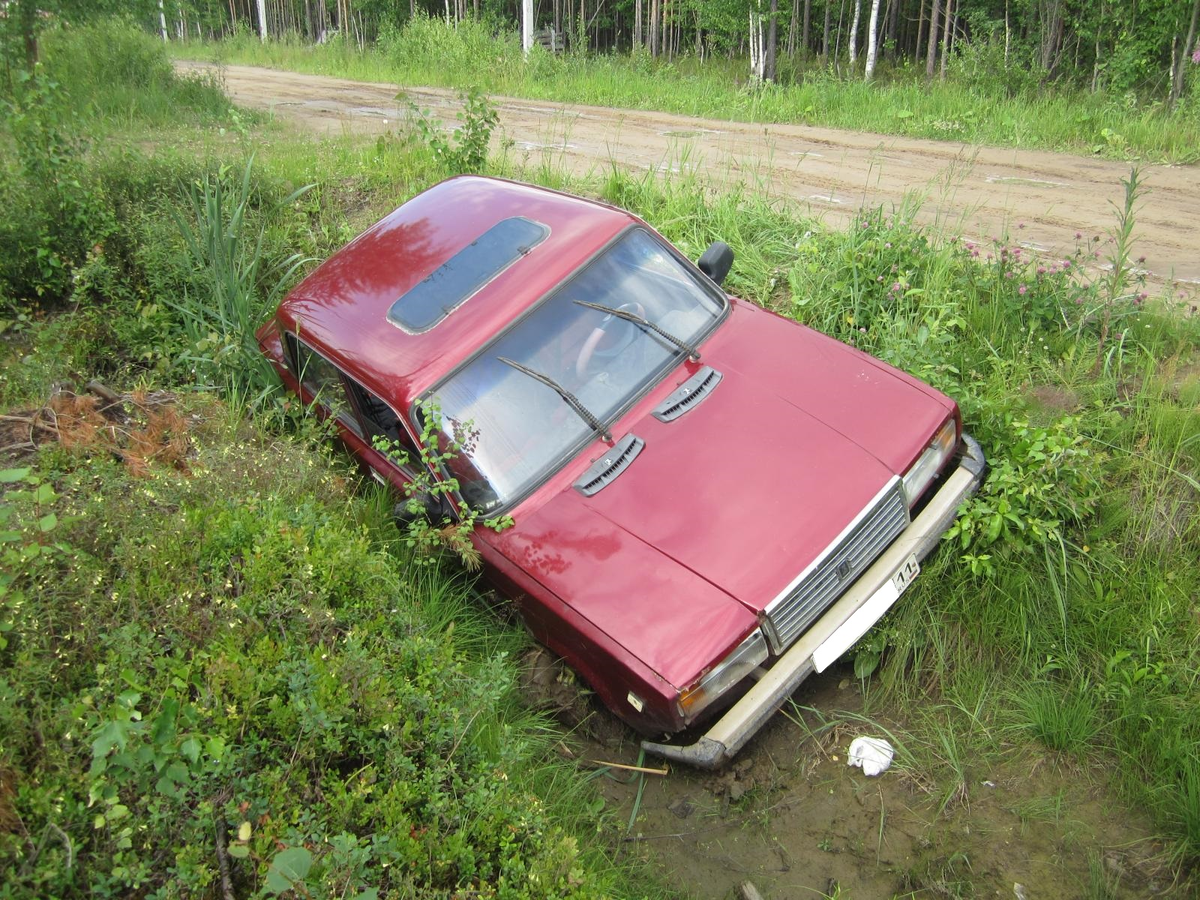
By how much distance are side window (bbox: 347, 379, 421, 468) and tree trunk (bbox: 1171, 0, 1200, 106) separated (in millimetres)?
10613

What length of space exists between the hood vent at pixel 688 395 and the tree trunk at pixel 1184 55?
9588 mm

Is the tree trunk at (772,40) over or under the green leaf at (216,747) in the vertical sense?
over

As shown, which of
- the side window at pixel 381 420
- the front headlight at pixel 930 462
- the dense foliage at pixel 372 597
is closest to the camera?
the dense foliage at pixel 372 597

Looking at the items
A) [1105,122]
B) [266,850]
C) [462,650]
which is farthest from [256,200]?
[1105,122]

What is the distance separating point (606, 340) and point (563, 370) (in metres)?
0.27

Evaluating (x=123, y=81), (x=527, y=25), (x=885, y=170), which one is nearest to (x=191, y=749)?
(x=885, y=170)

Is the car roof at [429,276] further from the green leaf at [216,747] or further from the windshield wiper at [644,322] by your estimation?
the green leaf at [216,747]

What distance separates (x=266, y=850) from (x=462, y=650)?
5.00 feet

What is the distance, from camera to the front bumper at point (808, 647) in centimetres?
307

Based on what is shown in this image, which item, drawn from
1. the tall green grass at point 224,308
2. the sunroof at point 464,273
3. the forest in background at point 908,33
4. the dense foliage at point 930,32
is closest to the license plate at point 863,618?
the sunroof at point 464,273

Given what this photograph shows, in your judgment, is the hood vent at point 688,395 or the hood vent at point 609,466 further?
the hood vent at point 688,395

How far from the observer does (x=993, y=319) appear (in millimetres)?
4883

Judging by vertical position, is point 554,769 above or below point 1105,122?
below

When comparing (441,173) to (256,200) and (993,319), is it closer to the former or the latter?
(256,200)
